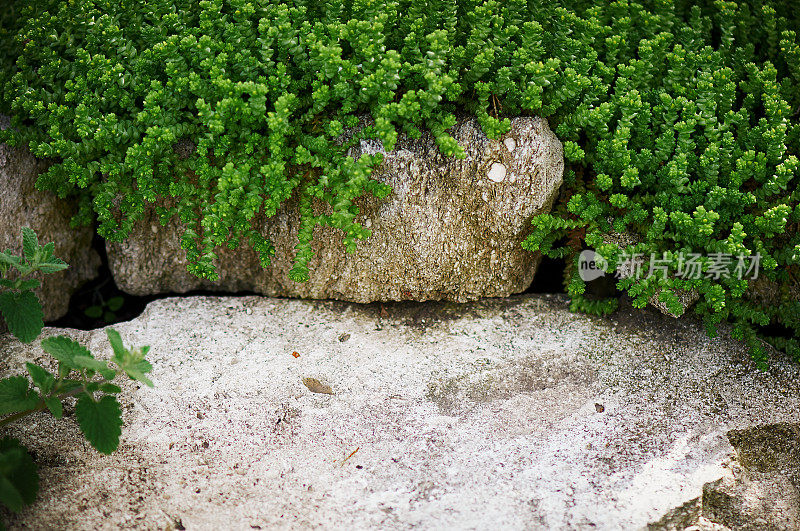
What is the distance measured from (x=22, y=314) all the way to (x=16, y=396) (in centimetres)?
39

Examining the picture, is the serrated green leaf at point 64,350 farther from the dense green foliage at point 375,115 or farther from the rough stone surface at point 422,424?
the dense green foliage at point 375,115

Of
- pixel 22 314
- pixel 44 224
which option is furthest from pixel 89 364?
pixel 44 224

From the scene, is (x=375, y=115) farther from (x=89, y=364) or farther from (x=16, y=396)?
(x=16, y=396)

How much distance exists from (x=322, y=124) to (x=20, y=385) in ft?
5.57

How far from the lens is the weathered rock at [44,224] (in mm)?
3035

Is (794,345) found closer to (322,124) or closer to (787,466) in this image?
(787,466)

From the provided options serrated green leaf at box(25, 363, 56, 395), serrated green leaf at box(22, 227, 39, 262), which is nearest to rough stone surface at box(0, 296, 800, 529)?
serrated green leaf at box(25, 363, 56, 395)

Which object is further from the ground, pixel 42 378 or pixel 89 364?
pixel 89 364

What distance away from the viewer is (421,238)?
3.03 metres

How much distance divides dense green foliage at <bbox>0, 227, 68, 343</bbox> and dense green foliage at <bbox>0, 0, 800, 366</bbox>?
332 mm

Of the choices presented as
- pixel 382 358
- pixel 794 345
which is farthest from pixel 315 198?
pixel 794 345

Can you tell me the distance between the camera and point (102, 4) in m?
3.04

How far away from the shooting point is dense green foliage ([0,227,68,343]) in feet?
8.35

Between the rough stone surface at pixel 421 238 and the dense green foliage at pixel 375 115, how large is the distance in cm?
12
